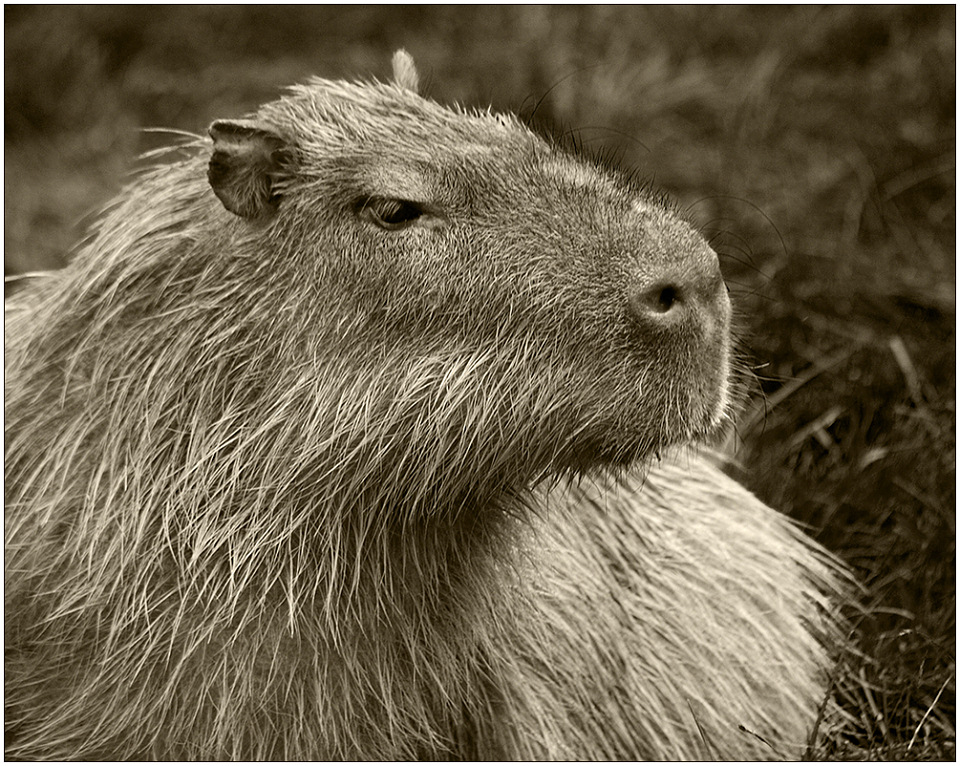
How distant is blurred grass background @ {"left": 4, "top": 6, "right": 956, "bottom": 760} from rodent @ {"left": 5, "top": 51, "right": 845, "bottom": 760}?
0.72 meters

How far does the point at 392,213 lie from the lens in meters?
3.10

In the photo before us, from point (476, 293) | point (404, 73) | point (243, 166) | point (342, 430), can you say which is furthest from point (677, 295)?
point (404, 73)

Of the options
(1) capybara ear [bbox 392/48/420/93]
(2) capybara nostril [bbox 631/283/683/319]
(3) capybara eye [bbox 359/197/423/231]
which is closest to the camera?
(2) capybara nostril [bbox 631/283/683/319]

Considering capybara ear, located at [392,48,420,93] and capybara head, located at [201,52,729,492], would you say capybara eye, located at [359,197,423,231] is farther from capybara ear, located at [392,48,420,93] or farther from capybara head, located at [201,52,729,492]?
capybara ear, located at [392,48,420,93]

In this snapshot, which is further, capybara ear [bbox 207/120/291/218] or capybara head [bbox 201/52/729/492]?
capybara ear [bbox 207/120/291/218]

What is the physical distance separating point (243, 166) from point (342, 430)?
609 millimetres

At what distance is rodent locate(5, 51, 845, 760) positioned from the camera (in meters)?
3.02

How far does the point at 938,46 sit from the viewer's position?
6695 millimetres

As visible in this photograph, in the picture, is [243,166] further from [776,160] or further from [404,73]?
[776,160]

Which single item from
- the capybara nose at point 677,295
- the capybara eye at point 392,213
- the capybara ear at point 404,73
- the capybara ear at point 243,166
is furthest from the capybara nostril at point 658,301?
the capybara ear at point 404,73

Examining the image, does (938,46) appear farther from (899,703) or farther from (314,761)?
(314,761)

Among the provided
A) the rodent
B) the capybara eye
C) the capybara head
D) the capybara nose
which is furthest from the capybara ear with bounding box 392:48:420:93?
the capybara nose

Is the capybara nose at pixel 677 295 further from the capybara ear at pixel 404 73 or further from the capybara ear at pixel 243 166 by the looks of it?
the capybara ear at pixel 404 73

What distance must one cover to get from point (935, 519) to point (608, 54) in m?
3.71
